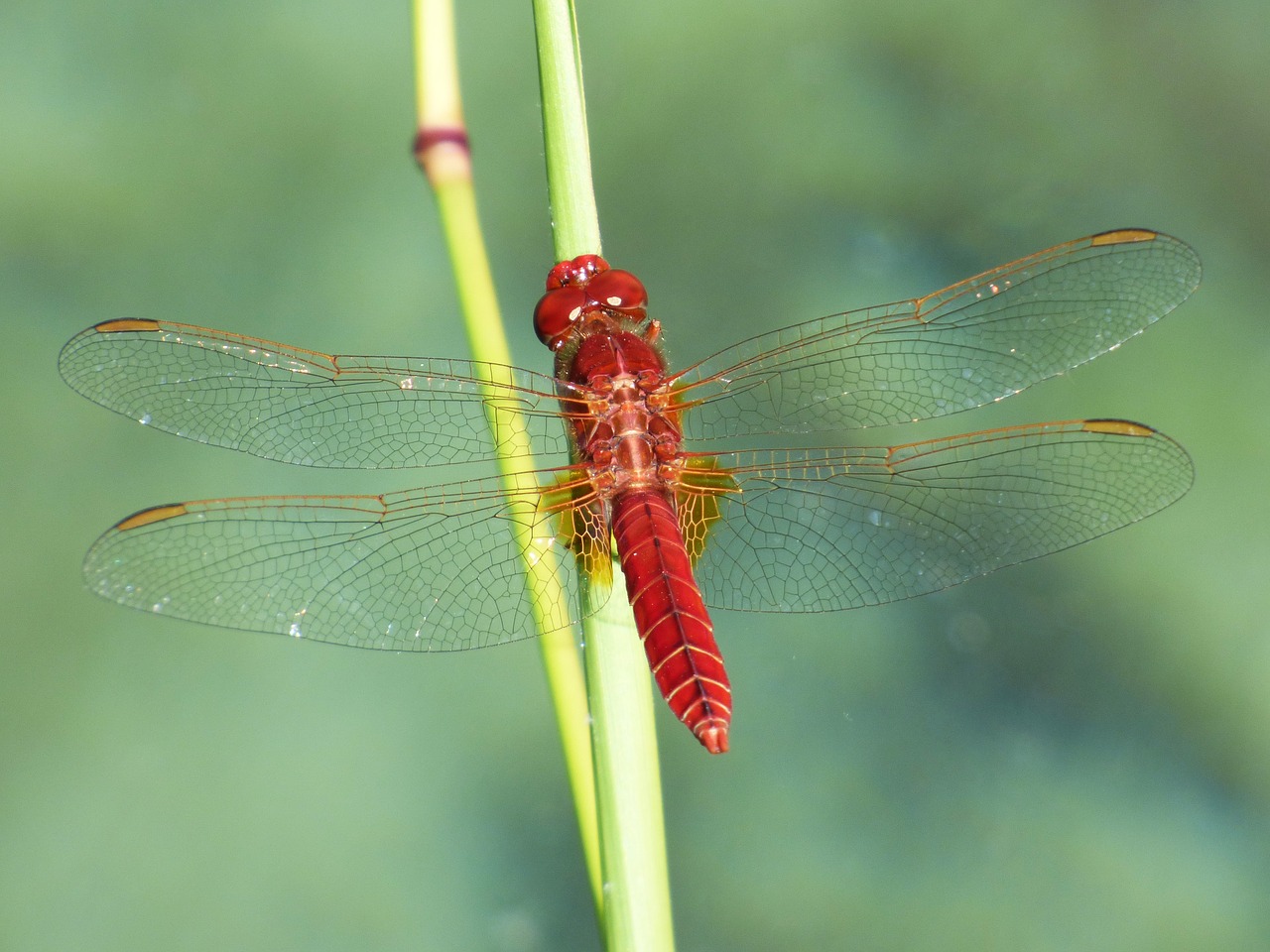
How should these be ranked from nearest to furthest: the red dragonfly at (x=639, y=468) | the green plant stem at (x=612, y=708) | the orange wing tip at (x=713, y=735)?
the green plant stem at (x=612, y=708) < the orange wing tip at (x=713, y=735) < the red dragonfly at (x=639, y=468)

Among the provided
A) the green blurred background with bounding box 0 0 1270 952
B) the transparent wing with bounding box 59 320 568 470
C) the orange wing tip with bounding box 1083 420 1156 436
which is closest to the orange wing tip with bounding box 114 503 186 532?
the transparent wing with bounding box 59 320 568 470

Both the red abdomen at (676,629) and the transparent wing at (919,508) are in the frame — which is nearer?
the red abdomen at (676,629)

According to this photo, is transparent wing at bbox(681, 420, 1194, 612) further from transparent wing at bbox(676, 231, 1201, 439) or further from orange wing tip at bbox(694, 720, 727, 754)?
orange wing tip at bbox(694, 720, 727, 754)

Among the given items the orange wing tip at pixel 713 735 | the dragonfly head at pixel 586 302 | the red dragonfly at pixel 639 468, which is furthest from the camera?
the dragonfly head at pixel 586 302

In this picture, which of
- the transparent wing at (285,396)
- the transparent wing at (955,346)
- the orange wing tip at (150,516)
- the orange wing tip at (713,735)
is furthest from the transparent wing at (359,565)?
the transparent wing at (955,346)

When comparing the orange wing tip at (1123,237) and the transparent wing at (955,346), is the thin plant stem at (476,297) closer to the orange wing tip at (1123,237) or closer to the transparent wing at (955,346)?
the transparent wing at (955,346)

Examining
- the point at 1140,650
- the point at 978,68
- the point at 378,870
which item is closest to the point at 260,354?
the point at 378,870

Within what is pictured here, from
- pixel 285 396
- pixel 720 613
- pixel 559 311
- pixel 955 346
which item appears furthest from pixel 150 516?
pixel 955 346

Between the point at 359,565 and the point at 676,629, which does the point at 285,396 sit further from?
the point at 676,629
